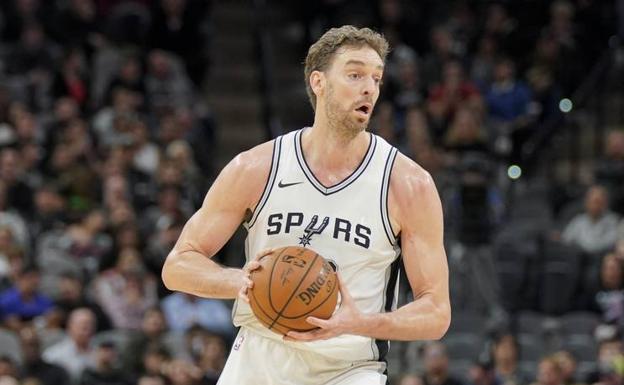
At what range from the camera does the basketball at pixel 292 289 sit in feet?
16.8

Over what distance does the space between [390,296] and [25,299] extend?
7505 millimetres

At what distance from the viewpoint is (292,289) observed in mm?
5125

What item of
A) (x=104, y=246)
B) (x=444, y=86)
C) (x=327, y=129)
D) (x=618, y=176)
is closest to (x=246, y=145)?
(x=444, y=86)

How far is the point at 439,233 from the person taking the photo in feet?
18.6

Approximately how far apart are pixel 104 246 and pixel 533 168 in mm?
4583

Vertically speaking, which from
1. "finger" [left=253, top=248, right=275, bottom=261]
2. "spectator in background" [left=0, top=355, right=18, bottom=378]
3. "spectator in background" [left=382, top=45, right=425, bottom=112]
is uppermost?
"spectator in background" [left=382, top=45, right=425, bottom=112]

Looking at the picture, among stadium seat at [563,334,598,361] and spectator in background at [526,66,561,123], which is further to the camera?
spectator in background at [526,66,561,123]

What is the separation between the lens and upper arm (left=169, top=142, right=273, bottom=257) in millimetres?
5695

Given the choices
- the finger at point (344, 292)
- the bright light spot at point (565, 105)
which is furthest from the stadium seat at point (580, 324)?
the finger at point (344, 292)

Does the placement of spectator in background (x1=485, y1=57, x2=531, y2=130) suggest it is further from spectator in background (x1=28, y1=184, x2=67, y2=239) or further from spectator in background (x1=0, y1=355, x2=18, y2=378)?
spectator in background (x1=0, y1=355, x2=18, y2=378)

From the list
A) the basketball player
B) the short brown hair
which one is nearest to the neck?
the basketball player

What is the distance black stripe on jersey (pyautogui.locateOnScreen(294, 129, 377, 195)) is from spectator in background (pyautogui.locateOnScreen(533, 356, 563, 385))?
572 centimetres

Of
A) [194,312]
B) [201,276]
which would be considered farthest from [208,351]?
[201,276]

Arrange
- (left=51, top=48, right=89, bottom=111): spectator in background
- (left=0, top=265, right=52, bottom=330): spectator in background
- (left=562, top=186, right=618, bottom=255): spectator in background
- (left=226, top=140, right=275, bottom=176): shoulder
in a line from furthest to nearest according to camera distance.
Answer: (left=51, top=48, right=89, bottom=111): spectator in background < (left=562, top=186, right=618, bottom=255): spectator in background < (left=0, top=265, right=52, bottom=330): spectator in background < (left=226, top=140, right=275, bottom=176): shoulder
